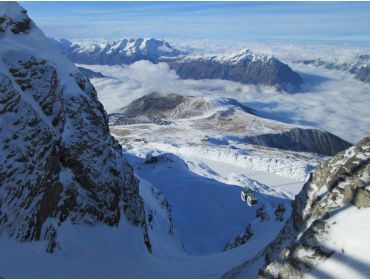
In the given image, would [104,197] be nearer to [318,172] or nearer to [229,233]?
[318,172]

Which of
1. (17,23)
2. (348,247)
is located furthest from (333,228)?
(17,23)

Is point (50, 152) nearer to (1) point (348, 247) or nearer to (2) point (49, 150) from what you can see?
(2) point (49, 150)

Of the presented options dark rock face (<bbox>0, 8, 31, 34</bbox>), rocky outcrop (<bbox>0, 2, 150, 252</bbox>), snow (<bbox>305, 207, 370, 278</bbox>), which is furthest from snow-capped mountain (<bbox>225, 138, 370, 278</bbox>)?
dark rock face (<bbox>0, 8, 31, 34</bbox>)

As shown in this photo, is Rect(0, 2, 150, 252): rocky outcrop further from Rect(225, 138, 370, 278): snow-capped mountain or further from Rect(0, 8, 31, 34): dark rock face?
Rect(225, 138, 370, 278): snow-capped mountain

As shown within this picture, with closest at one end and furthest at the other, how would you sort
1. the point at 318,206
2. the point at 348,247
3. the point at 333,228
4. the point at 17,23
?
the point at 348,247, the point at 333,228, the point at 318,206, the point at 17,23

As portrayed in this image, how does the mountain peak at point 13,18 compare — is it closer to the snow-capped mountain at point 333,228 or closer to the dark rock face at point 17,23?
the dark rock face at point 17,23

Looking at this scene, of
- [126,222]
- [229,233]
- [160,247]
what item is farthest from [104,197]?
[229,233]
